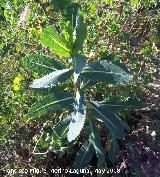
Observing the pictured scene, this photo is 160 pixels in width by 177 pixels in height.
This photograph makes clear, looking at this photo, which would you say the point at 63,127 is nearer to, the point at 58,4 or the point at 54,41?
the point at 54,41

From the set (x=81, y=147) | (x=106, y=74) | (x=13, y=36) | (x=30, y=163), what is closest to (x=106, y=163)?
(x=81, y=147)

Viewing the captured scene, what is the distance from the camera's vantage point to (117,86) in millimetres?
2602

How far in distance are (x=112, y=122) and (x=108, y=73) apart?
0.29 metres

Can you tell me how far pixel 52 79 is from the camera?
219 cm

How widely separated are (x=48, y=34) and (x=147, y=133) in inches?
39.1

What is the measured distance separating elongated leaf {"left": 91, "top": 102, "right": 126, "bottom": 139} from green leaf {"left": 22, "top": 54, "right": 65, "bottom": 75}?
14.1 inches

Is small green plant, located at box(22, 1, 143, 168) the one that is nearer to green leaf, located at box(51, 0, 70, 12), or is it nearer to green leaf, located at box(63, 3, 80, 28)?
green leaf, located at box(63, 3, 80, 28)

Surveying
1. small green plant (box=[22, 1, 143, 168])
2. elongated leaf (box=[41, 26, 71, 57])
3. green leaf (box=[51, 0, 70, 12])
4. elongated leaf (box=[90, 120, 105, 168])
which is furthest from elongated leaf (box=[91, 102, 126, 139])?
green leaf (box=[51, 0, 70, 12])

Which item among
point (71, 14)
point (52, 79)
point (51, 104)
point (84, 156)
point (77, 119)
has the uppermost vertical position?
point (71, 14)

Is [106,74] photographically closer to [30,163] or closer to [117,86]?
[117,86]

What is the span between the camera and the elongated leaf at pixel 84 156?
94.4 inches

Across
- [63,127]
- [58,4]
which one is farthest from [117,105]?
[58,4]

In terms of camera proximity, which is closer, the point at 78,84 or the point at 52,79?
the point at 52,79

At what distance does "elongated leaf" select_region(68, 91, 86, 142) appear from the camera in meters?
2.10
